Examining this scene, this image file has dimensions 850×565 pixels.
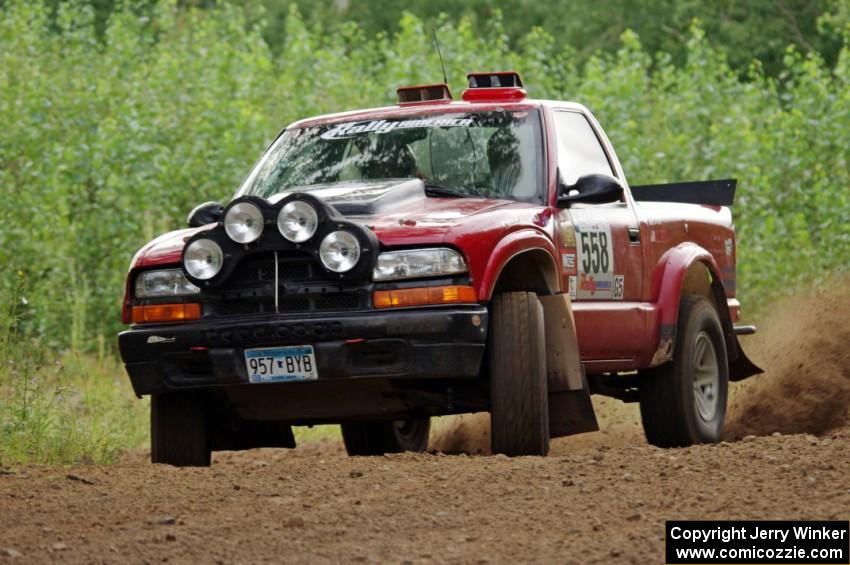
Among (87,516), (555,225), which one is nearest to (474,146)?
(555,225)

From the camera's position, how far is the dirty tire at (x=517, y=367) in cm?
671

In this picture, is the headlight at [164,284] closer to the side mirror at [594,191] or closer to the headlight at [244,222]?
the headlight at [244,222]

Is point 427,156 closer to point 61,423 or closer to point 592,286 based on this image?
point 592,286

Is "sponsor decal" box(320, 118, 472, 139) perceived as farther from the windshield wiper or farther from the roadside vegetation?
the roadside vegetation

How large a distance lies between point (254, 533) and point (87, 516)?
0.82 meters

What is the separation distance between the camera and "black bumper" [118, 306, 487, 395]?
21.4 feet

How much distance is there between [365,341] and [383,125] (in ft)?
6.11

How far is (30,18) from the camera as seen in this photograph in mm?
23000

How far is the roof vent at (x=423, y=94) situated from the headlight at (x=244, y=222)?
2.03 meters

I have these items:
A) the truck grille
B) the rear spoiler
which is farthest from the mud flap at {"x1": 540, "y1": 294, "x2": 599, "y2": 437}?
the rear spoiler

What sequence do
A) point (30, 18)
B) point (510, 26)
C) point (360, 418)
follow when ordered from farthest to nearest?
Result: point (510, 26), point (30, 18), point (360, 418)

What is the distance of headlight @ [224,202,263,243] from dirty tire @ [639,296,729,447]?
291cm

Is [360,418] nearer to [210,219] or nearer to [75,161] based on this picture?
[210,219]

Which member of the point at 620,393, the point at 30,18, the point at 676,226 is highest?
the point at 30,18
